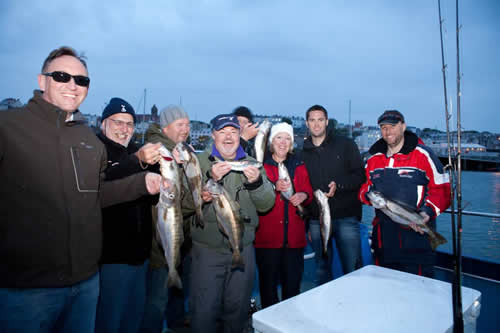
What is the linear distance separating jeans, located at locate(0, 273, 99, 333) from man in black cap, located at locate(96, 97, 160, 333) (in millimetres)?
677

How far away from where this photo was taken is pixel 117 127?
323cm

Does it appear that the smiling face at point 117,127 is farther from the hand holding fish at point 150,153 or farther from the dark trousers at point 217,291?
the dark trousers at point 217,291

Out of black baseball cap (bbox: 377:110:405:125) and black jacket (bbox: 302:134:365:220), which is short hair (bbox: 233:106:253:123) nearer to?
black jacket (bbox: 302:134:365:220)

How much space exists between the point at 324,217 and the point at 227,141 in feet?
6.58

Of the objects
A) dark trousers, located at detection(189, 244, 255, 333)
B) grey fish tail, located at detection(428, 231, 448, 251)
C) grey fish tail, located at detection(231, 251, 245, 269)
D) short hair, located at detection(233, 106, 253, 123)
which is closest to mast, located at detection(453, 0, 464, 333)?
grey fish tail, located at detection(428, 231, 448, 251)

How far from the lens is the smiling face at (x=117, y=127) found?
3.22 meters

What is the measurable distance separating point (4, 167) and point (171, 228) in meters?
1.36

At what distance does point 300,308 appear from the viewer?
1.83m

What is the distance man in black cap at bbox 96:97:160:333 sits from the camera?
2748mm

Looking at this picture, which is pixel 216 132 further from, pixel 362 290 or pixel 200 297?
pixel 362 290

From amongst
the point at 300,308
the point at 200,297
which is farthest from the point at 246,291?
→ the point at 300,308

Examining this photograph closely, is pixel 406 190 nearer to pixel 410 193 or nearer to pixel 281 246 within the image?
pixel 410 193

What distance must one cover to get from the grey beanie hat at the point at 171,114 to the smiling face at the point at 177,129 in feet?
0.16

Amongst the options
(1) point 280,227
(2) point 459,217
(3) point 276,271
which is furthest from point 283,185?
(2) point 459,217
